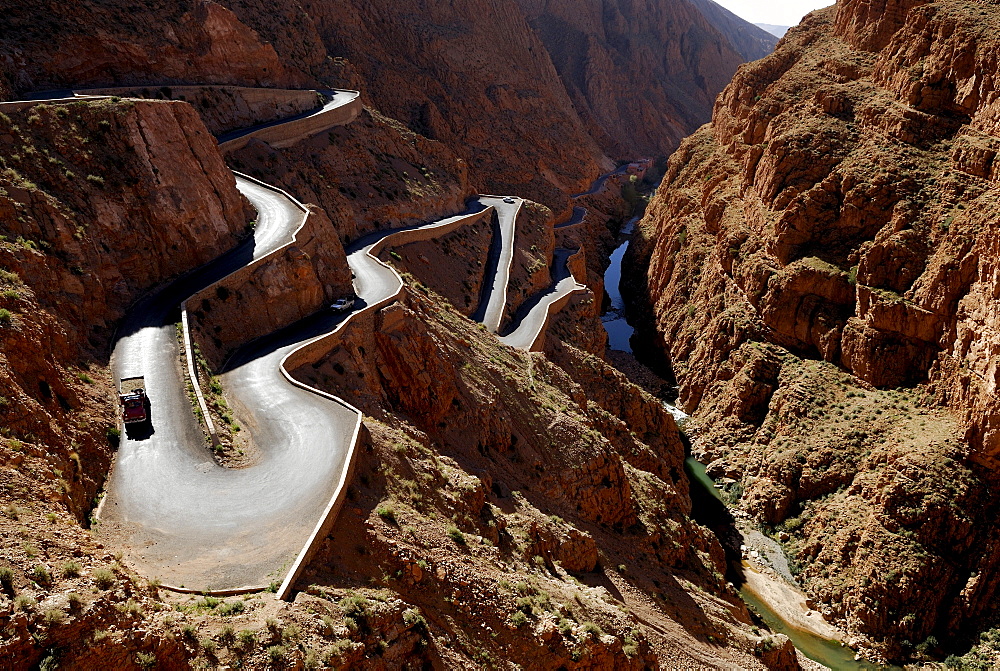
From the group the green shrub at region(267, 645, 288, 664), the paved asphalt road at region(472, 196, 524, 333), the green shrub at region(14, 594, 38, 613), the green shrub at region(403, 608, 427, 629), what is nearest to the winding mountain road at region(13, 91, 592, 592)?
the green shrub at region(267, 645, 288, 664)

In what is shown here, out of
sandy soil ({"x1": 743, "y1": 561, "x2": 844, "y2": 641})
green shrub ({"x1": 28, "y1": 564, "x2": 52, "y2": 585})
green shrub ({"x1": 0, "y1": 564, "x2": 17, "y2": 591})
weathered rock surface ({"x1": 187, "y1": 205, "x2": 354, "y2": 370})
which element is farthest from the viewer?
sandy soil ({"x1": 743, "y1": 561, "x2": 844, "y2": 641})

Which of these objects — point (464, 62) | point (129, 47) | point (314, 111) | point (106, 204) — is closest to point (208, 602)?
point (106, 204)

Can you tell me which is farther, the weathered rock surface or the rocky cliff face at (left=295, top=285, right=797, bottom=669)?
the weathered rock surface

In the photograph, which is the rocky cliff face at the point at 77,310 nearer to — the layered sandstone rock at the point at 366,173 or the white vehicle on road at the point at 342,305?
the white vehicle on road at the point at 342,305

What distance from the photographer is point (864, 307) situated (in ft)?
133

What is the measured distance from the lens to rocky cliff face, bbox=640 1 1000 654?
31453 millimetres

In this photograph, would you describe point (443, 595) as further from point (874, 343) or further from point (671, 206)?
point (671, 206)

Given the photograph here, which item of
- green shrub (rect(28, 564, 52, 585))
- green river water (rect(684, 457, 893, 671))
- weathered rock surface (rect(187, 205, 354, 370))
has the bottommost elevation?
green river water (rect(684, 457, 893, 671))

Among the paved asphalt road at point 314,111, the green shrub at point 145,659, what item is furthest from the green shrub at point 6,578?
the paved asphalt road at point 314,111

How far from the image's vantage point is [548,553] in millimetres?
20500

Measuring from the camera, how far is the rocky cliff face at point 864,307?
31.5 m

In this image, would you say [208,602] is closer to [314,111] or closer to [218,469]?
Result: [218,469]

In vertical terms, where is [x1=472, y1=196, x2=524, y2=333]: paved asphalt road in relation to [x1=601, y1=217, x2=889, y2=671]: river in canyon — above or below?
above

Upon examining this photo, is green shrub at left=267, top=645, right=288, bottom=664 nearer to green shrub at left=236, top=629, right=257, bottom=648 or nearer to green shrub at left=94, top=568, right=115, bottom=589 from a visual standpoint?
green shrub at left=236, top=629, right=257, bottom=648
